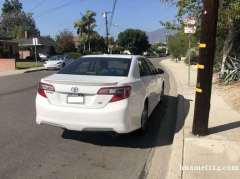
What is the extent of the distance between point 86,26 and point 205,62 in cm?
5584

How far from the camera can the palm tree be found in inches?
→ 2261

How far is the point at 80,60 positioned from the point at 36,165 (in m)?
2.43

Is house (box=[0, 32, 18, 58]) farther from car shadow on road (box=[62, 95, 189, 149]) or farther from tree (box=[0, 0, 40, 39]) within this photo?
tree (box=[0, 0, 40, 39])

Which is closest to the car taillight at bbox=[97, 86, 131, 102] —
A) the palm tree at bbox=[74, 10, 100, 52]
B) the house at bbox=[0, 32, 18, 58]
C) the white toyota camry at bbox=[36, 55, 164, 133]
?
the white toyota camry at bbox=[36, 55, 164, 133]

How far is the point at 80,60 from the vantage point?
5.73 m

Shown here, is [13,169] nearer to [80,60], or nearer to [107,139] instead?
[107,139]

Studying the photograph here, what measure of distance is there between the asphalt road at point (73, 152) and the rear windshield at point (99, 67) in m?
1.23

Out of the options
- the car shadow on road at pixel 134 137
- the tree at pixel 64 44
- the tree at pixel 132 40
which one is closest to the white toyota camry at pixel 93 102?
the car shadow on road at pixel 134 137

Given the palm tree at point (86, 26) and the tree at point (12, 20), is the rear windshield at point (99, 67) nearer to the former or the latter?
the palm tree at point (86, 26)

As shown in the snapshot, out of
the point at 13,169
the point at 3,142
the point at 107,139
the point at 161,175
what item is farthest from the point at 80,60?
the point at 161,175

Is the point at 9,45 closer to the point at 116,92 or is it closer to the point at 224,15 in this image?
the point at 224,15

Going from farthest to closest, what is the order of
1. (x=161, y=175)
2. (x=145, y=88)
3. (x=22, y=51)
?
(x=22, y=51), (x=145, y=88), (x=161, y=175)

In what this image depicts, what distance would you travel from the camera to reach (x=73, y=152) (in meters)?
4.57

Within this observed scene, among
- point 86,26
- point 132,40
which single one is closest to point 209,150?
point 86,26
